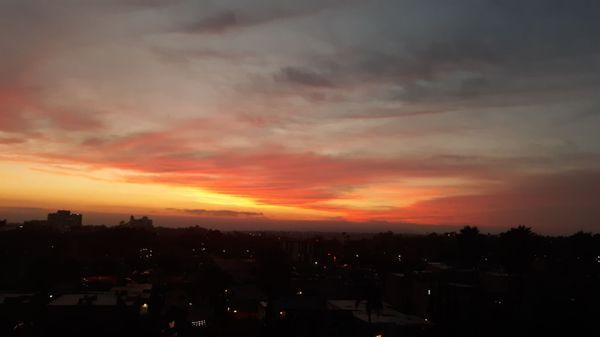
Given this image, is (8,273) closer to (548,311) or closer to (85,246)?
(85,246)

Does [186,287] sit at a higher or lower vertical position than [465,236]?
lower

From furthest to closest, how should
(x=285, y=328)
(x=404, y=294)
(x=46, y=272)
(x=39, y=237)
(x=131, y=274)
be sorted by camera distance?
(x=39, y=237)
(x=131, y=274)
(x=46, y=272)
(x=404, y=294)
(x=285, y=328)

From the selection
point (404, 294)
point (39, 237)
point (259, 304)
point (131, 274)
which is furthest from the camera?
point (39, 237)

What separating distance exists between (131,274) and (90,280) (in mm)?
11720

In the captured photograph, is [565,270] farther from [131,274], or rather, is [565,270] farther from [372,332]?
[131,274]

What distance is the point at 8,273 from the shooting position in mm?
53438

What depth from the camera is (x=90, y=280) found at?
161 ft

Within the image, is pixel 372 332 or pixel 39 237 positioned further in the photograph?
pixel 39 237

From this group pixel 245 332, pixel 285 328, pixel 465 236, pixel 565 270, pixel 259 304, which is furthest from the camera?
pixel 465 236

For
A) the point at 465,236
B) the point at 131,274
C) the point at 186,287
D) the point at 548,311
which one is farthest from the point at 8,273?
the point at 465,236

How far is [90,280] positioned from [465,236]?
49.2m

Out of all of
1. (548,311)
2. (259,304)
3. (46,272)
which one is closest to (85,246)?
(46,272)

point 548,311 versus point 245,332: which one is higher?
point 548,311

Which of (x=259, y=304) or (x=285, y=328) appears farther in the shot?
(x=259, y=304)
